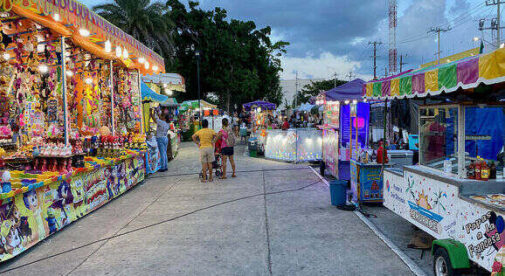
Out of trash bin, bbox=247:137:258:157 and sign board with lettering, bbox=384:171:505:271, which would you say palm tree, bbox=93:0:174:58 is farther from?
sign board with lettering, bbox=384:171:505:271

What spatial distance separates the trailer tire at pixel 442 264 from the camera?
348 centimetres

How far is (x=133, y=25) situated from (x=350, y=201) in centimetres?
2693

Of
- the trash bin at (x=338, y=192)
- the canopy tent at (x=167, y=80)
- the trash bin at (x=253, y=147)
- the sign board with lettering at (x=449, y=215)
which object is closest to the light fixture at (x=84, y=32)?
the trash bin at (x=338, y=192)

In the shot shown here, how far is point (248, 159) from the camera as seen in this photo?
50.4 feet

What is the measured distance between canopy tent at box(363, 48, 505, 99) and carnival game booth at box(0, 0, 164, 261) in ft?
18.0

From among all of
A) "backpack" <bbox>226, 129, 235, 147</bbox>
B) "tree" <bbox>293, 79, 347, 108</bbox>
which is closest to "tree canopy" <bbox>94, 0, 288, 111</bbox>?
"backpack" <bbox>226, 129, 235, 147</bbox>

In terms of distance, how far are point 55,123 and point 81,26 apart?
7.85ft

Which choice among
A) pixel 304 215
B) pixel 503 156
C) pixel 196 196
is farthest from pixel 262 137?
pixel 503 156

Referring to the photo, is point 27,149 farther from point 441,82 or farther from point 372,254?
point 441,82

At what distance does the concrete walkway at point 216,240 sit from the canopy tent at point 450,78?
87.6 inches

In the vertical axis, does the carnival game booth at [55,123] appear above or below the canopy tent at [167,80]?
below

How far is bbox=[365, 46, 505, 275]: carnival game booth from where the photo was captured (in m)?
3.28

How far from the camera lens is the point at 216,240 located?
523 centimetres

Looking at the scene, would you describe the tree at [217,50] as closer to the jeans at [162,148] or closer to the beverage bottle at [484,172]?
the jeans at [162,148]
